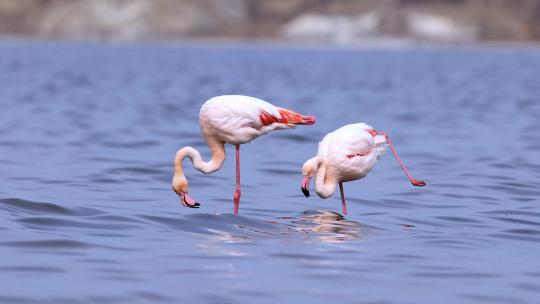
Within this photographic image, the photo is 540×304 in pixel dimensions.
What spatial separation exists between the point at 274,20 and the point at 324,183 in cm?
12373

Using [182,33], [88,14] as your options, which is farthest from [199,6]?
[88,14]

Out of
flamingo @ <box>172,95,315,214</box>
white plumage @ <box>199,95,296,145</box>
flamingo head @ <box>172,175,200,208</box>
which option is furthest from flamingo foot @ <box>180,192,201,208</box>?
white plumage @ <box>199,95,296,145</box>

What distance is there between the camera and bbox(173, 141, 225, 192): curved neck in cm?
941

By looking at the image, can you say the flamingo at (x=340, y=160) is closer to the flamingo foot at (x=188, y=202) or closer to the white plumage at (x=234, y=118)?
the white plumage at (x=234, y=118)

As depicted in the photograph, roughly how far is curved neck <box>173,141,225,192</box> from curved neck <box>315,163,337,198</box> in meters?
0.83

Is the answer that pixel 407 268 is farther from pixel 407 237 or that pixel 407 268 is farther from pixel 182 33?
pixel 182 33

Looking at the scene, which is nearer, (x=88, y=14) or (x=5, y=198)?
(x=5, y=198)

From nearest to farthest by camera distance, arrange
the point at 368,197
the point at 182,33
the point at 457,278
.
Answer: the point at 457,278 < the point at 368,197 < the point at 182,33

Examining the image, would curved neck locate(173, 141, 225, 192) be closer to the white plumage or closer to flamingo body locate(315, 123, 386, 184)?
the white plumage

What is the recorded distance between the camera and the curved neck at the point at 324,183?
9727 mm

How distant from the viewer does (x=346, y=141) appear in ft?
32.3

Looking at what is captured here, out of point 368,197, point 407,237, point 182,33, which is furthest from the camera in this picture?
point 182,33

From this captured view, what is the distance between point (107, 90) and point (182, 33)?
323 ft

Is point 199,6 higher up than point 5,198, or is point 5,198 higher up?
point 199,6
